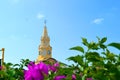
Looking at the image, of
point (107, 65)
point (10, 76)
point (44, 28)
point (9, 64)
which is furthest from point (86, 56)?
point (44, 28)

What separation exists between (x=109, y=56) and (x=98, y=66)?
4.1 inches

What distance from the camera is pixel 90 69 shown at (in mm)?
2885

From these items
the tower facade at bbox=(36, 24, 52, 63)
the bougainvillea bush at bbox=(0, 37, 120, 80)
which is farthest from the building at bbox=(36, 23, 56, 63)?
the bougainvillea bush at bbox=(0, 37, 120, 80)

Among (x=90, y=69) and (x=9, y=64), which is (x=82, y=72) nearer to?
(x=90, y=69)

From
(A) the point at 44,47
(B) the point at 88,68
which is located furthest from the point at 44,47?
(B) the point at 88,68

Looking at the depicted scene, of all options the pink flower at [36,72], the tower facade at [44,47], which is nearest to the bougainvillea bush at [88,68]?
the pink flower at [36,72]

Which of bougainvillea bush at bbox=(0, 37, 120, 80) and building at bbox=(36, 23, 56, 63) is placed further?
building at bbox=(36, 23, 56, 63)

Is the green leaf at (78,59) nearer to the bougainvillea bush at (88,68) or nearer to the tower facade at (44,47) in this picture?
the bougainvillea bush at (88,68)

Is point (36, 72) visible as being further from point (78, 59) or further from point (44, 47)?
point (44, 47)

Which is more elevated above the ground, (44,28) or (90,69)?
(44,28)

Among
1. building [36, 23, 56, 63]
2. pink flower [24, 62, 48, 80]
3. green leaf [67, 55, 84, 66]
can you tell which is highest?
building [36, 23, 56, 63]

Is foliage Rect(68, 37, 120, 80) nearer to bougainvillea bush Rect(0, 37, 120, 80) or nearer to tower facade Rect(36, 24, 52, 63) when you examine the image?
bougainvillea bush Rect(0, 37, 120, 80)

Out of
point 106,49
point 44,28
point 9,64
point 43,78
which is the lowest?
point 43,78

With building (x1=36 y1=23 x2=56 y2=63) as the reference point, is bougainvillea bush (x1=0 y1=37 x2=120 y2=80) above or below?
below
